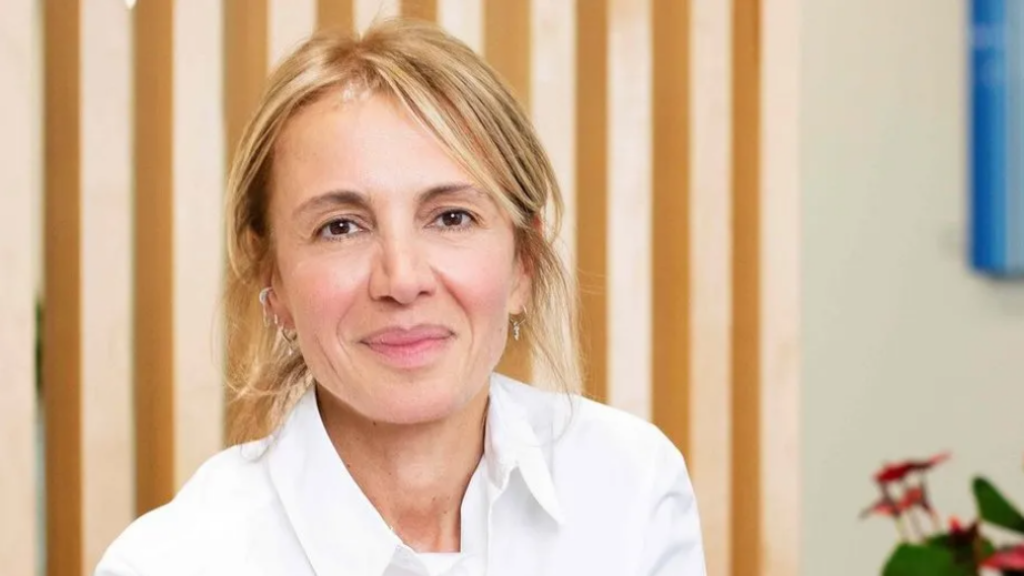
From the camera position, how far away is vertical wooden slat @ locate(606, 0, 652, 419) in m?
1.91

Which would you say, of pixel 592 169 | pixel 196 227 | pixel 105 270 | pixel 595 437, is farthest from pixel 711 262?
pixel 105 270

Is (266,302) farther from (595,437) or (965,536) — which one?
(965,536)

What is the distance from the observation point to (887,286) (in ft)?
7.02

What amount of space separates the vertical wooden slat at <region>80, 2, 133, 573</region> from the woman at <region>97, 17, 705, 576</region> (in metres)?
0.26

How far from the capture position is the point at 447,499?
53.1 inches

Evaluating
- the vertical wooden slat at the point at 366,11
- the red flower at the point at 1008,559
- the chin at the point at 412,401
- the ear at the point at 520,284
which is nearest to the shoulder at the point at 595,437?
the ear at the point at 520,284

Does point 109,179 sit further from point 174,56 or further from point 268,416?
point 268,416

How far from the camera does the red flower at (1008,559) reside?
622mm

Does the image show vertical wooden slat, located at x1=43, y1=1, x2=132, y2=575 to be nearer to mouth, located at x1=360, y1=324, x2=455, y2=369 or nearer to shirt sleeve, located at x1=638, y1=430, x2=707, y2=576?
mouth, located at x1=360, y1=324, x2=455, y2=369

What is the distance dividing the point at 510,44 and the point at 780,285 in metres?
0.58

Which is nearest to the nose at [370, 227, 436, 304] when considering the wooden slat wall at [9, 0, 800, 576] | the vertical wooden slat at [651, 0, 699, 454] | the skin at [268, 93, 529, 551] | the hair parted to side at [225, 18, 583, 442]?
the skin at [268, 93, 529, 551]

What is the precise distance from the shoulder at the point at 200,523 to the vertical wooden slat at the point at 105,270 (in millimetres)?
324

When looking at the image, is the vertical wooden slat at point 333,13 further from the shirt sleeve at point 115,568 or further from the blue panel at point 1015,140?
the blue panel at point 1015,140

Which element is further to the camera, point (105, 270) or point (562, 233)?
point (562, 233)
